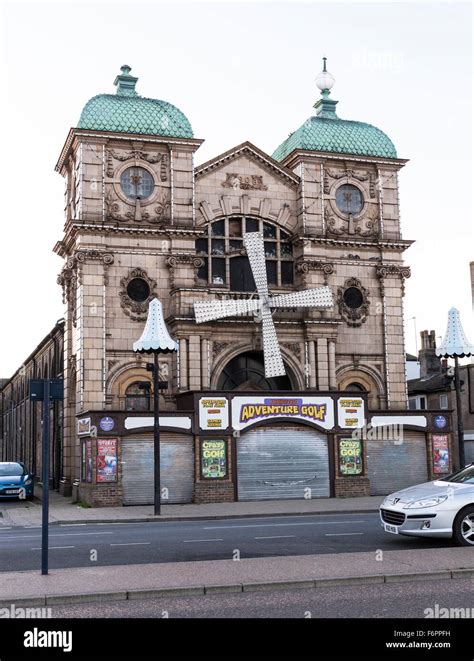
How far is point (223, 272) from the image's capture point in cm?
3941

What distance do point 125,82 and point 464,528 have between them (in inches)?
1217

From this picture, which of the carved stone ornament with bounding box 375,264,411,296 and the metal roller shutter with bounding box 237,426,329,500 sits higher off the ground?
the carved stone ornament with bounding box 375,264,411,296

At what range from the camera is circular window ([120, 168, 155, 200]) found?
3800 cm

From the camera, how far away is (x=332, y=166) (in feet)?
136

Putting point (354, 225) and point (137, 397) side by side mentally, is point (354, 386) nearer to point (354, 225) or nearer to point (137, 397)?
point (354, 225)

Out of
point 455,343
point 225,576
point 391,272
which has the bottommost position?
point 225,576

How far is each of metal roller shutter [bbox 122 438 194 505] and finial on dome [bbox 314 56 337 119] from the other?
810 inches

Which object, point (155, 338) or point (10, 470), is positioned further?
point (10, 470)

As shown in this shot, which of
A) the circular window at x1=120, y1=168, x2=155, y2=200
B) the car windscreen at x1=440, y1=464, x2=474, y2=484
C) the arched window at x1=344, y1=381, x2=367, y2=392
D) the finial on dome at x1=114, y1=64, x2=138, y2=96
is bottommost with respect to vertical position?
the car windscreen at x1=440, y1=464, x2=474, y2=484

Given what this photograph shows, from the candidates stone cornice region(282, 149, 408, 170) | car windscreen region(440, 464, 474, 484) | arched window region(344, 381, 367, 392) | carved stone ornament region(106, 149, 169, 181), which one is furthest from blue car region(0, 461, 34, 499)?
car windscreen region(440, 464, 474, 484)

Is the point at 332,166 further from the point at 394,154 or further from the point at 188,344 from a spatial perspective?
the point at 188,344

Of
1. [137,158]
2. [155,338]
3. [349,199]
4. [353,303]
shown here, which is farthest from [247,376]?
[137,158]

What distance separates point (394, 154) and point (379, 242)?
4.74m

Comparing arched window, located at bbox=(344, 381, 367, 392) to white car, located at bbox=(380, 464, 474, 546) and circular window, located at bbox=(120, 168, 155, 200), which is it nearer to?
circular window, located at bbox=(120, 168, 155, 200)
